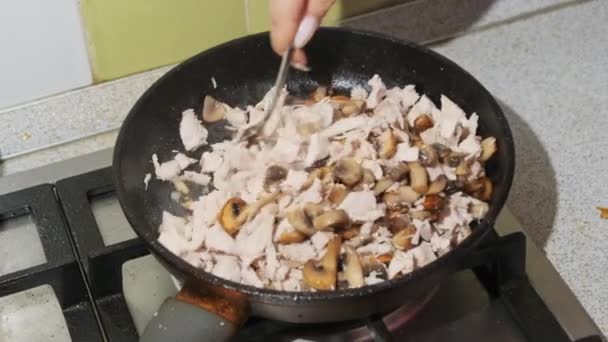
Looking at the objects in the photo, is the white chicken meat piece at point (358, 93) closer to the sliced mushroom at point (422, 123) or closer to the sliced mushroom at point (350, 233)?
the sliced mushroom at point (422, 123)

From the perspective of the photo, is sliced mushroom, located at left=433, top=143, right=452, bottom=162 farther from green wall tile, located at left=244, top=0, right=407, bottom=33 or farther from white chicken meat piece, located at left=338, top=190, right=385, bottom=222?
green wall tile, located at left=244, top=0, right=407, bottom=33

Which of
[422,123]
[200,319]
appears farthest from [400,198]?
[200,319]

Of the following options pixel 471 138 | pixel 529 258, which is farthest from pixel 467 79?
pixel 529 258

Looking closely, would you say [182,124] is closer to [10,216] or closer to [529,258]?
[10,216]

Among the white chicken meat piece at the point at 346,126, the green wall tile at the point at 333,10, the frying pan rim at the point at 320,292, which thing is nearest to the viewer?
the frying pan rim at the point at 320,292

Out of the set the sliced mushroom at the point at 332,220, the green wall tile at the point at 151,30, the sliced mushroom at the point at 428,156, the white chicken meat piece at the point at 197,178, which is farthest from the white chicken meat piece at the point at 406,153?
the green wall tile at the point at 151,30

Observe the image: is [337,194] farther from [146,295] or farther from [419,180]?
[146,295]

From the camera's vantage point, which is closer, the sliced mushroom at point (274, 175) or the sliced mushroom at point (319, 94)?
the sliced mushroom at point (274, 175)
